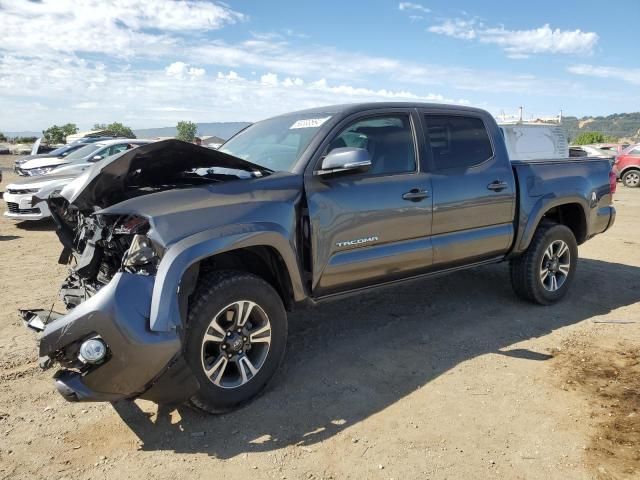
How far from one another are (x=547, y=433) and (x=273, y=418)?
163cm

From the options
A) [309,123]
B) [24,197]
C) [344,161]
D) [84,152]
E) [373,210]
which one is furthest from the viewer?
[84,152]

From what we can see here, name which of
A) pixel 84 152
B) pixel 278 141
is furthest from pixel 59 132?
pixel 278 141

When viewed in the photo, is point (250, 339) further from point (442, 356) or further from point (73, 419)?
point (442, 356)

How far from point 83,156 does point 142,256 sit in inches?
457

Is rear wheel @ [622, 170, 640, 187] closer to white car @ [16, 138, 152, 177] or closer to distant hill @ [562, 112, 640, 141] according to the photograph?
white car @ [16, 138, 152, 177]

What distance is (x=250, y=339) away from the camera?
334 centimetres

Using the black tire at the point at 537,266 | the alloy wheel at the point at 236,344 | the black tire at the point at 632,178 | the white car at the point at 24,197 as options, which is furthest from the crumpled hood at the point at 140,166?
the black tire at the point at 632,178

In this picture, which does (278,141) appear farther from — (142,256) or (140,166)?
(142,256)

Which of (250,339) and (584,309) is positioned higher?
(250,339)

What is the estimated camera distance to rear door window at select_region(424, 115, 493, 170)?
4.45 meters

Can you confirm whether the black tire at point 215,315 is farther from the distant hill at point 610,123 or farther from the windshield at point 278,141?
the distant hill at point 610,123

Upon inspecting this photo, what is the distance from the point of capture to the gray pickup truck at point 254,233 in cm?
276

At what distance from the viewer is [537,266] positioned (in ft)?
16.8

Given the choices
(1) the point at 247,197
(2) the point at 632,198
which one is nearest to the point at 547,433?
(1) the point at 247,197
